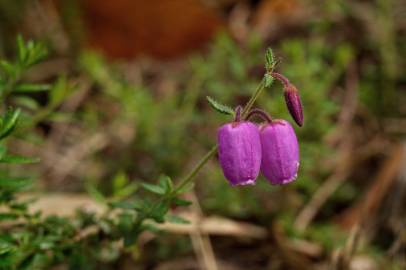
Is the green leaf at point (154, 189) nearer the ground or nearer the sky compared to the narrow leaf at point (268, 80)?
nearer the ground

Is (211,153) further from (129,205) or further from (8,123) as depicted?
(8,123)

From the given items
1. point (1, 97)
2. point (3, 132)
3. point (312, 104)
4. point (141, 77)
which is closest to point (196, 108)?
point (141, 77)

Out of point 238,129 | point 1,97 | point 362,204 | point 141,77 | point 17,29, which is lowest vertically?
point 362,204

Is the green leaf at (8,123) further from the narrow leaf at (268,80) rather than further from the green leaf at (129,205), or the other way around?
the narrow leaf at (268,80)

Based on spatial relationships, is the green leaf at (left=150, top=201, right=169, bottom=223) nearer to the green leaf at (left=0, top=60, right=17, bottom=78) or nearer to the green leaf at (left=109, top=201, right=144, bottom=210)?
the green leaf at (left=109, top=201, right=144, bottom=210)

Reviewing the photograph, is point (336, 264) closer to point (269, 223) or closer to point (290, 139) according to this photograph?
point (269, 223)

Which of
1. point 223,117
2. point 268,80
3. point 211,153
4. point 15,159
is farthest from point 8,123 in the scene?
point 223,117

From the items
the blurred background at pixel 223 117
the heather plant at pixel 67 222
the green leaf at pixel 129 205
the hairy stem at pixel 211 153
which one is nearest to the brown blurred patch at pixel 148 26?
the blurred background at pixel 223 117

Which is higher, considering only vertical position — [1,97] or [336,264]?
[1,97]
